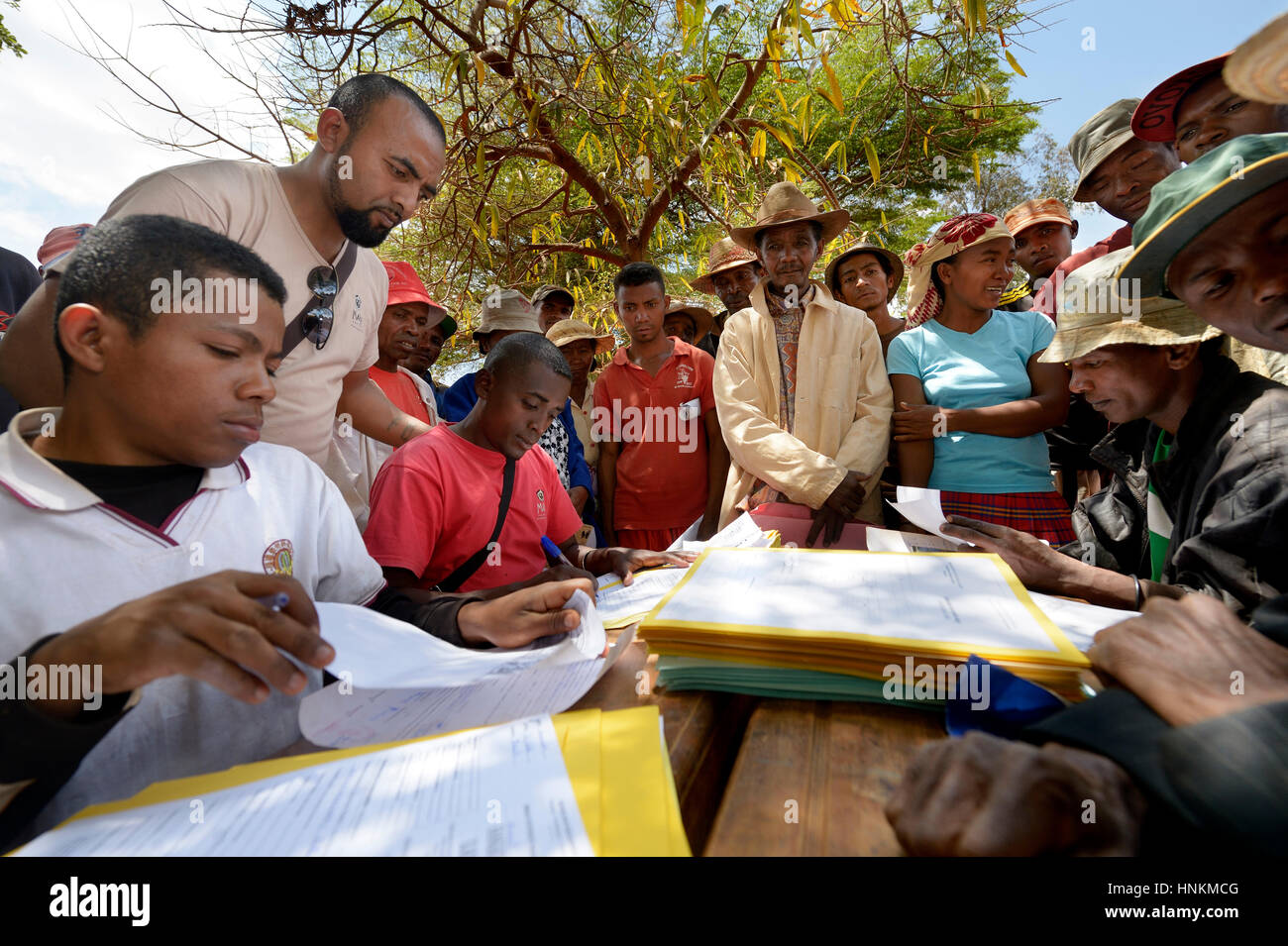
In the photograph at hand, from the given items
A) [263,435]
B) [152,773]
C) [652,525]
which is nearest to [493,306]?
[652,525]

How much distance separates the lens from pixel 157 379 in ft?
3.27

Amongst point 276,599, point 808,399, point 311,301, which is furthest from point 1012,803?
point 808,399

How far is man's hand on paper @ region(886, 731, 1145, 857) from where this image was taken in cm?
46

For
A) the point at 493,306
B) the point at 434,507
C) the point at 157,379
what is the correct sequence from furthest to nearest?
the point at 493,306 < the point at 434,507 < the point at 157,379

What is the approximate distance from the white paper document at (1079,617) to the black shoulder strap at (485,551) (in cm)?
139

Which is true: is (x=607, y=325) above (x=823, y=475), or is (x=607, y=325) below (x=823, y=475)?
above

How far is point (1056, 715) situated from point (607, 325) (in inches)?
212

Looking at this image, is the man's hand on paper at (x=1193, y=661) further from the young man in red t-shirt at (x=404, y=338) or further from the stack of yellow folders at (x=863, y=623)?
the young man in red t-shirt at (x=404, y=338)

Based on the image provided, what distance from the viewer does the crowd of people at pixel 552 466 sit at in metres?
0.63

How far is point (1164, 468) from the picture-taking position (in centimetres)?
147

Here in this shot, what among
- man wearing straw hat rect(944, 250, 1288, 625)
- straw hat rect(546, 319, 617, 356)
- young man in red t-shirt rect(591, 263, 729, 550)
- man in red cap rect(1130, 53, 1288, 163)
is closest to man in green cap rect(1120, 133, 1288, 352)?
man wearing straw hat rect(944, 250, 1288, 625)

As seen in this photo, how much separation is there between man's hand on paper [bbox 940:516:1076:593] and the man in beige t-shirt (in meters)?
1.88

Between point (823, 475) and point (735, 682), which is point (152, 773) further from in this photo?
point (823, 475)

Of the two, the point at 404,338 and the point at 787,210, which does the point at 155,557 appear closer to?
the point at 404,338
